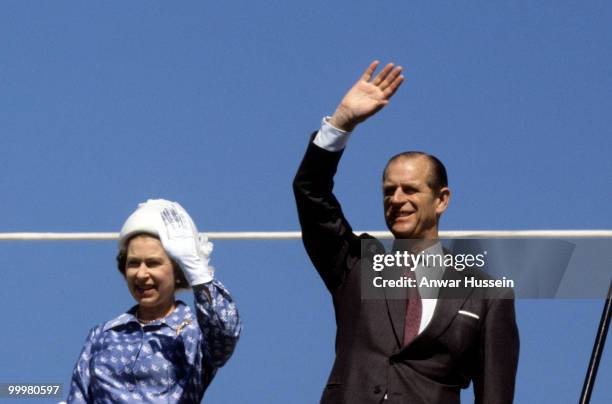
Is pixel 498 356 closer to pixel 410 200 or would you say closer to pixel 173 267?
pixel 410 200

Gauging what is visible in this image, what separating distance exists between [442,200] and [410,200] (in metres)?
0.13

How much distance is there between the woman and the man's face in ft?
1.83

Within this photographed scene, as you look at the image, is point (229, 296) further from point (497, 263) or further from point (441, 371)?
point (497, 263)

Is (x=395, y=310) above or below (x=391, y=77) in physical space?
below

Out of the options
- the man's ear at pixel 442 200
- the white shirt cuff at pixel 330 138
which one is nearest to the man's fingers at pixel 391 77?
the white shirt cuff at pixel 330 138

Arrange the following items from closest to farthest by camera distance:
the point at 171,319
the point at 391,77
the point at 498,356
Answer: the point at 498,356
the point at 391,77
the point at 171,319

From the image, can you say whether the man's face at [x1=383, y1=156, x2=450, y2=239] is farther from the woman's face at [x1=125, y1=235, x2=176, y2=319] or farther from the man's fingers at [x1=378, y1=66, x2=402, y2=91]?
the woman's face at [x1=125, y1=235, x2=176, y2=319]

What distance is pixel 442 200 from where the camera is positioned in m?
5.02

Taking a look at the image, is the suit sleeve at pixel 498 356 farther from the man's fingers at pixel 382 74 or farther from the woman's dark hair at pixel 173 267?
the woman's dark hair at pixel 173 267

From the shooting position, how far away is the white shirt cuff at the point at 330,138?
4.84 meters

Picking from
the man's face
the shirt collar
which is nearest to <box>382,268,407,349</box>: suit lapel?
the man's face

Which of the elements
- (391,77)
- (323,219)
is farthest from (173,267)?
(391,77)

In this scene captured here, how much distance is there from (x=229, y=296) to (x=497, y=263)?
1064 mm

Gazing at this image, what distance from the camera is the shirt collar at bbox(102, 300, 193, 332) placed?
5.07 meters
